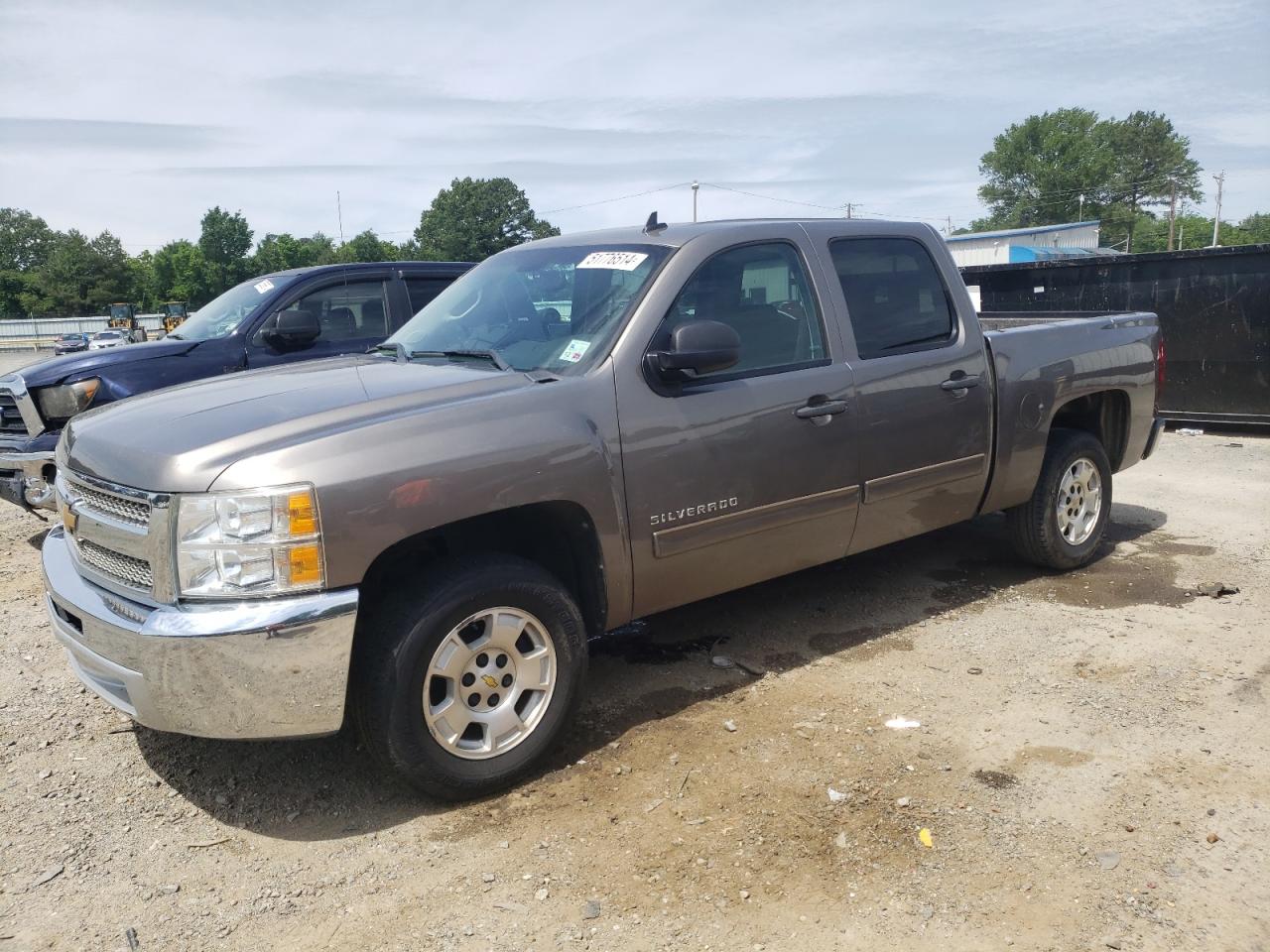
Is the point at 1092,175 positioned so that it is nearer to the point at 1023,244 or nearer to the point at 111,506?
the point at 1023,244

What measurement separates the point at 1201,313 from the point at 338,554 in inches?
380

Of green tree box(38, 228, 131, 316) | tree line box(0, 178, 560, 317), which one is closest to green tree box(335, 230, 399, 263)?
tree line box(0, 178, 560, 317)

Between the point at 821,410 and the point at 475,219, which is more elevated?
the point at 475,219

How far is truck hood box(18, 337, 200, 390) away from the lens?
6438 millimetres

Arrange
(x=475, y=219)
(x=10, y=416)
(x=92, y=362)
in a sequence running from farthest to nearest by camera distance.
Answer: (x=475, y=219) → (x=10, y=416) → (x=92, y=362)

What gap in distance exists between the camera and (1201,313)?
32.6 feet

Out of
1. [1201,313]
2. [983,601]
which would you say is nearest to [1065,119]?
[1201,313]

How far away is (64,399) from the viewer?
253 inches

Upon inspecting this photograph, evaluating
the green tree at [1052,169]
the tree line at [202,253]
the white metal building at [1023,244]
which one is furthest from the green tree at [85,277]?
the green tree at [1052,169]

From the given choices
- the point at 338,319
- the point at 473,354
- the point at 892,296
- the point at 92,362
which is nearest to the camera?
the point at 473,354

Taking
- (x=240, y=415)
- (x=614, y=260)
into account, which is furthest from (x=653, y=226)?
(x=240, y=415)

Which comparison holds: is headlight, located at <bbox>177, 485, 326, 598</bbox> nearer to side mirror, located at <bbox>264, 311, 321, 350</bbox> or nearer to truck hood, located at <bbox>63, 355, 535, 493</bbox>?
truck hood, located at <bbox>63, 355, 535, 493</bbox>

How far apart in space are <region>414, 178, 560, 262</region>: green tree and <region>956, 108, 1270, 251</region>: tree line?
46632 millimetres

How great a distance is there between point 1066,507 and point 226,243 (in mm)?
112463
